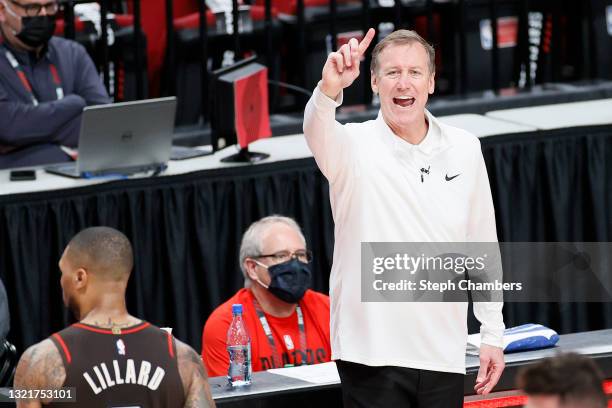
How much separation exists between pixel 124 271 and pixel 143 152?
246cm

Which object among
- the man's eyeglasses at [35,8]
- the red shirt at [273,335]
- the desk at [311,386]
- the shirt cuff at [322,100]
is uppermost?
the man's eyeglasses at [35,8]

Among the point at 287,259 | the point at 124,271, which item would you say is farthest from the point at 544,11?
the point at 124,271

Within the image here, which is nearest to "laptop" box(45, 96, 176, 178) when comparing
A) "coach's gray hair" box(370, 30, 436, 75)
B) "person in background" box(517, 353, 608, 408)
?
"coach's gray hair" box(370, 30, 436, 75)

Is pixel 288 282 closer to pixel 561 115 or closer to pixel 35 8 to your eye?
pixel 35 8

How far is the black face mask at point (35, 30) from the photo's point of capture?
6191 millimetres

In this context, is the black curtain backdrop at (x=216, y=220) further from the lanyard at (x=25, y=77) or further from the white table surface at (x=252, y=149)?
the lanyard at (x=25, y=77)

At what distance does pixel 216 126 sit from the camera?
6.03 meters

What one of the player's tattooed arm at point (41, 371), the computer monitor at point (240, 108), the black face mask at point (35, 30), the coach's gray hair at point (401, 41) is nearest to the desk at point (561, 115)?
the computer monitor at point (240, 108)

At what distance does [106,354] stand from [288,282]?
1865 mm

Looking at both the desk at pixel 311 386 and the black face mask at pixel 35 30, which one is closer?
the desk at pixel 311 386

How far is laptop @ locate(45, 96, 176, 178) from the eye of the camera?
18.5ft

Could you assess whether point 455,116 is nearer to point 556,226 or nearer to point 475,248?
point 556,226

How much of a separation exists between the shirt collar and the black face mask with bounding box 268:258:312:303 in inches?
56.6

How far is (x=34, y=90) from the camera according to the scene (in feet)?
20.6
